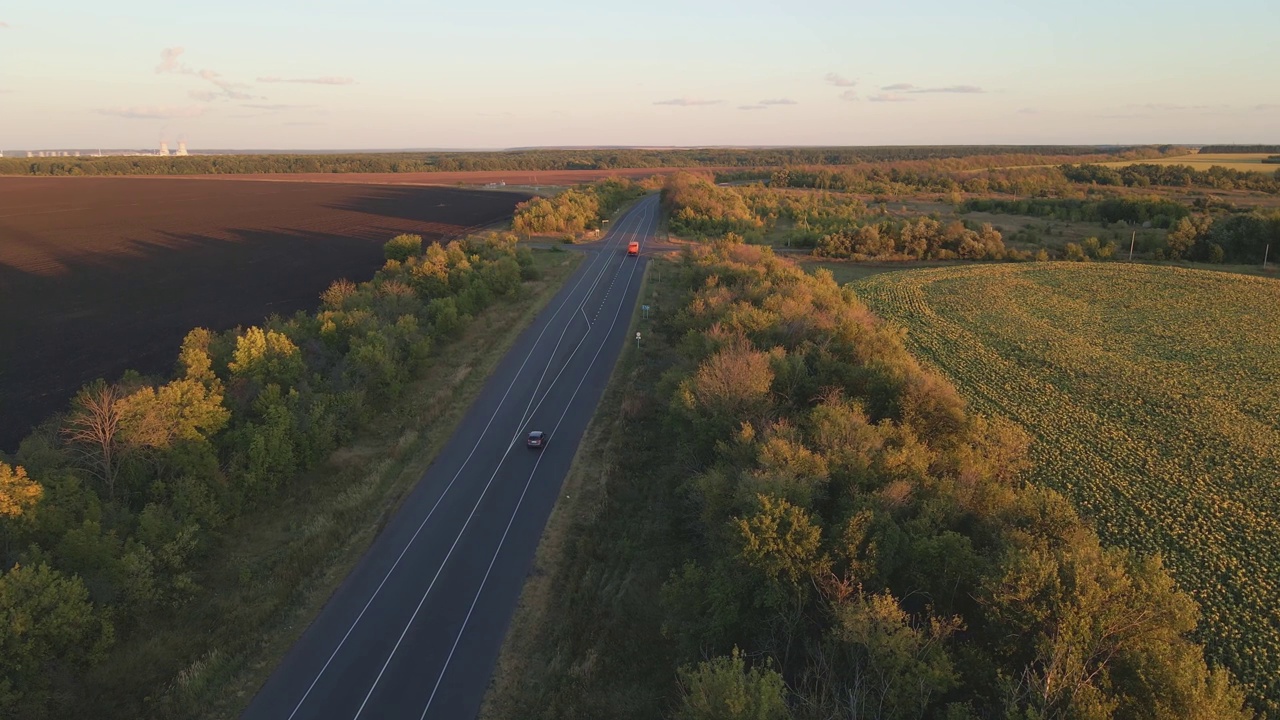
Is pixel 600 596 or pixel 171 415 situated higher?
Result: pixel 171 415

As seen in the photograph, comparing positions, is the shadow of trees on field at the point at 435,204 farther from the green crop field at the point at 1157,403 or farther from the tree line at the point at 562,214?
the green crop field at the point at 1157,403

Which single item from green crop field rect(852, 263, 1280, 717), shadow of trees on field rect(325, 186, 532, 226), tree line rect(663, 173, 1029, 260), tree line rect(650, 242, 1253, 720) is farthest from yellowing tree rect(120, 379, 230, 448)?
shadow of trees on field rect(325, 186, 532, 226)

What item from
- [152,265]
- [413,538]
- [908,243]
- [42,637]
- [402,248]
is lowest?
[413,538]

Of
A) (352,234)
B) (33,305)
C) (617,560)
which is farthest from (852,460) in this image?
(352,234)

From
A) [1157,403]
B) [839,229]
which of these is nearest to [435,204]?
[839,229]

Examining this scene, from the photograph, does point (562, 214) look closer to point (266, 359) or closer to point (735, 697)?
point (266, 359)

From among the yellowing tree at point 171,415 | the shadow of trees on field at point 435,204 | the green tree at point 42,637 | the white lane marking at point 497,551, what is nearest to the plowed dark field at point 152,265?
the shadow of trees on field at point 435,204

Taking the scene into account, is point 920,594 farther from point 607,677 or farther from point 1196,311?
point 1196,311
